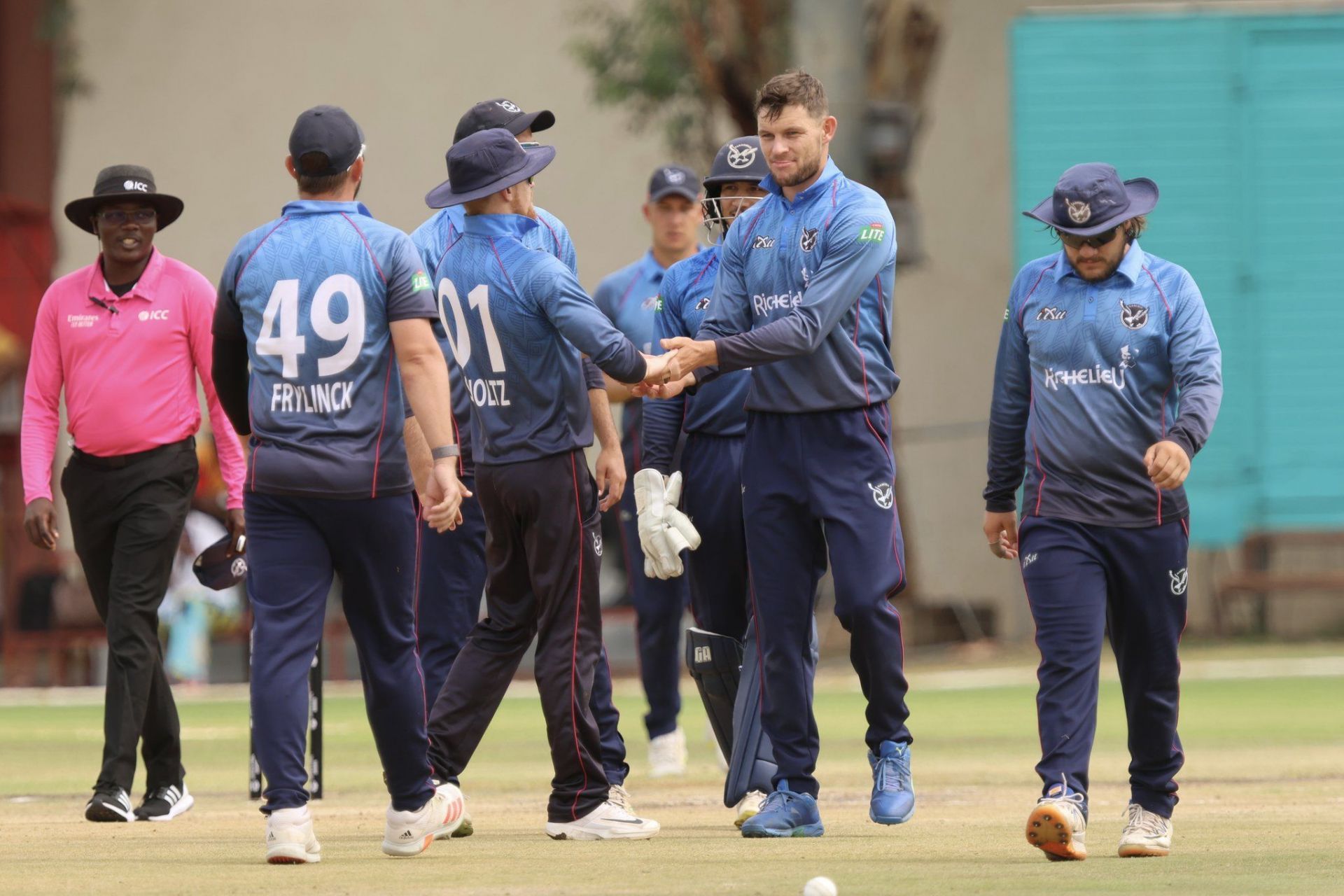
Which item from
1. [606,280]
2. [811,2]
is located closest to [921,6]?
[811,2]

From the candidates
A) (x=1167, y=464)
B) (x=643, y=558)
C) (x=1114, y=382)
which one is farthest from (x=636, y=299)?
(x=1167, y=464)

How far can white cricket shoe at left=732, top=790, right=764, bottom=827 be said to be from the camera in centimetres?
731

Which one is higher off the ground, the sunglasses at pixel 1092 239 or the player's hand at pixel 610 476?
the sunglasses at pixel 1092 239

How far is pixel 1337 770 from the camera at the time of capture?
9344 millimetres

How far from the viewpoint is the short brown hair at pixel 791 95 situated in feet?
23.0

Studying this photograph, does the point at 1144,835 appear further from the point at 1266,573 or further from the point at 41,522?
the point at 1266,573

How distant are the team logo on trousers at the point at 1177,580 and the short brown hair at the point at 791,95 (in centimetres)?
183

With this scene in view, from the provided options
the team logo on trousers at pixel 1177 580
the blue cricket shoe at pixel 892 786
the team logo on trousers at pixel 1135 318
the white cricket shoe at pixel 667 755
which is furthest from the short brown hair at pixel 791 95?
the white cricket shoe at pixel 667 755

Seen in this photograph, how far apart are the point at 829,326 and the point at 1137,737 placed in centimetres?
155

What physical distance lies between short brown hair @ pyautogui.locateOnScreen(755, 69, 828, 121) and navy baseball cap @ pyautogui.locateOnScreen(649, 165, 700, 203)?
230cm

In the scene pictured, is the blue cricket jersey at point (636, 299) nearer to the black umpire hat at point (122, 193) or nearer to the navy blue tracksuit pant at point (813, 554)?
the black umpire hat at point (122, 193)

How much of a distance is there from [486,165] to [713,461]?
1.62m

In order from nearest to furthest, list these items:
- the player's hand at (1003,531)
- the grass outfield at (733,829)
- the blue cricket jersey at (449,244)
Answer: the grass outfield at (733,829) → the player's hand at (1003,531) → the blue cricket jersey at (449,244)

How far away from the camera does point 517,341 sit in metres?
6.90
